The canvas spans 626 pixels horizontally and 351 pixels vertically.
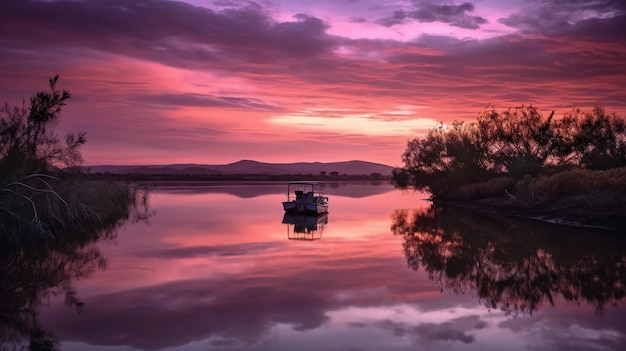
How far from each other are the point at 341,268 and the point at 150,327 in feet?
29.3

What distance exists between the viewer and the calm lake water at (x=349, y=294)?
1109 cm

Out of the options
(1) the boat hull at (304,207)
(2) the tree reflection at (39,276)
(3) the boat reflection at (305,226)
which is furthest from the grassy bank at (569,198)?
(2) the tree reflection at (39,276)

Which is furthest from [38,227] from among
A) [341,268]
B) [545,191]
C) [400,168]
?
[400,168]

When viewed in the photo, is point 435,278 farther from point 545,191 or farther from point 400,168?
point 400,168

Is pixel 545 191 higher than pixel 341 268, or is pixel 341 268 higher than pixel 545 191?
pixel 545 191

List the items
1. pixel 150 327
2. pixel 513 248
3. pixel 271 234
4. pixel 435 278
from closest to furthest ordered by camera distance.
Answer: pixel 150 327 → pixel 435 278 → pixel 513 248 → pixel 271 234

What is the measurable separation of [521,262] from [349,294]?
8692mm

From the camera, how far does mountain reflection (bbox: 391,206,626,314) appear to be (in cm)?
1523

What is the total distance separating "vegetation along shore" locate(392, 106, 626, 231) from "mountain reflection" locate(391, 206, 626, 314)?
3514 millimetres

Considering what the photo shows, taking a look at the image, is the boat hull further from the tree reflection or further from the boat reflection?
the tree reflection

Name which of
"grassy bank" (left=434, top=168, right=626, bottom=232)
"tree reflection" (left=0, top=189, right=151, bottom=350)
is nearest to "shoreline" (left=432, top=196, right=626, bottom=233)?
"grassy bank" (left=434, top=168, right=626, bottom=232)

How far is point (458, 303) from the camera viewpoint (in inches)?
559

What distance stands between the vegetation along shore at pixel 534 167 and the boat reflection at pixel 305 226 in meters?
14.8

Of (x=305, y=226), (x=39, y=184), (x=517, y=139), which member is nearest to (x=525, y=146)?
(x=517, y=139)
